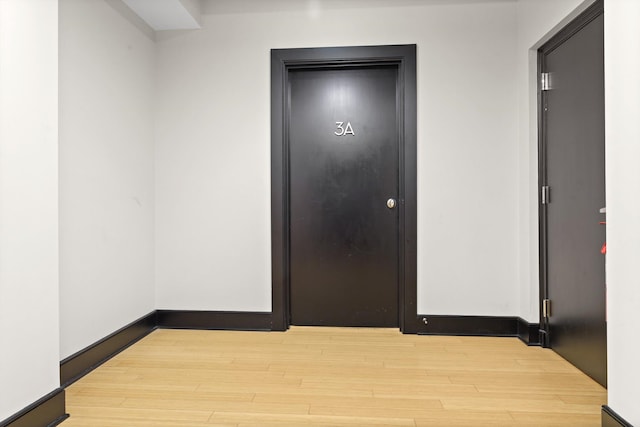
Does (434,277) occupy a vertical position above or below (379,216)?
below

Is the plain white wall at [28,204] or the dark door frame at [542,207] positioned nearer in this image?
the plain white wall at [28,204]

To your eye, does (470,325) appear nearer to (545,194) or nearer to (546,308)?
(546,308)

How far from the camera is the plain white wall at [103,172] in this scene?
2.21 metres

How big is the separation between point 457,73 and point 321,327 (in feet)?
6.60

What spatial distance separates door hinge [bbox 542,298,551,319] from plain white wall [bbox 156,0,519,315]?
255mm

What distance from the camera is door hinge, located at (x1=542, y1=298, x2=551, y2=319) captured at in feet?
8.75

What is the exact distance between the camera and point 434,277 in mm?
2988

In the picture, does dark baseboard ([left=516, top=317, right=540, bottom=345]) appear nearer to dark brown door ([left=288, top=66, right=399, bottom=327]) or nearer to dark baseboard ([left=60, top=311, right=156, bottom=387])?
dark brown door ([left=288, top=66, right=399, bottom=327])

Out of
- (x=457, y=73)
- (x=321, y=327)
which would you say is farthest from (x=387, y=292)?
(x=457, y=73)

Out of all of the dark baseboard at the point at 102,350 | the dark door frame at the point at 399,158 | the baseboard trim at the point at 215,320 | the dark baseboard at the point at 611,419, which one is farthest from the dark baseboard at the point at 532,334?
the dark baseboard at the point at 102,350

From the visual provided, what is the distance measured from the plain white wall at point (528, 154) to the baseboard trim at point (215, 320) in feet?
5.73

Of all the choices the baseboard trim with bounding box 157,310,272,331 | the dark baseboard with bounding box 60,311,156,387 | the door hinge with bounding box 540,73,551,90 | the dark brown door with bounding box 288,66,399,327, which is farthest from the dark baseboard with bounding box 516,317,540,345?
the dark baseboard with bounding box 60,311,156,387

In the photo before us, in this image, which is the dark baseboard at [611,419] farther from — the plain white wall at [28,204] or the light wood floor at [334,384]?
the plain white wall at [28,204]

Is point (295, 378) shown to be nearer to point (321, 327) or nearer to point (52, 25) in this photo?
point (321, 327)
